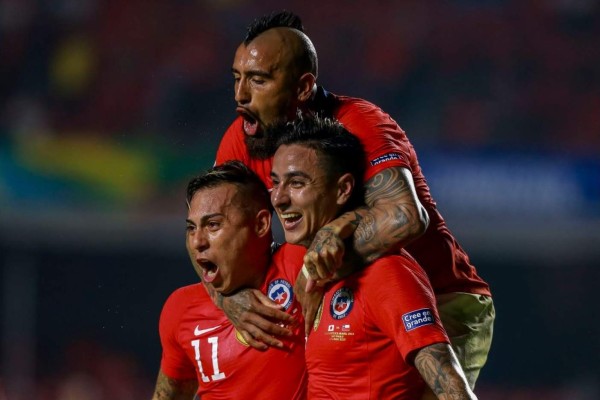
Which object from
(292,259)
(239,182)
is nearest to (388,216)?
(292,259)

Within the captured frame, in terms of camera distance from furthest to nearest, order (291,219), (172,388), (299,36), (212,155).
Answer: (212,155)
(172,388)
(299,36)
(291,219)

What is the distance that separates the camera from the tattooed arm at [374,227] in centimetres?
378

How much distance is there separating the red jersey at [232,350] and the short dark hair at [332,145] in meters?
0.42

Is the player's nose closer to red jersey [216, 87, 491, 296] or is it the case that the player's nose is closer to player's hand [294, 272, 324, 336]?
red jersey [216, 87, 491, 296]

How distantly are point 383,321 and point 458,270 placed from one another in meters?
1.01

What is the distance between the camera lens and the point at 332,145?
3990 mm

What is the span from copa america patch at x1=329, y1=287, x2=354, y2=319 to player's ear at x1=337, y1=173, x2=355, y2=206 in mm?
322

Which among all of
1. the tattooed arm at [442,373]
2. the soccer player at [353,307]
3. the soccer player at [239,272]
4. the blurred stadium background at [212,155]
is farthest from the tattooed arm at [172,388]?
the blurred stadium background at [212,155]

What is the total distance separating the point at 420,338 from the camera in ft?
11.7

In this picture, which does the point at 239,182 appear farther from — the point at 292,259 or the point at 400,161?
the point at 400,161

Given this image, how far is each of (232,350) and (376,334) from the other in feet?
2.66

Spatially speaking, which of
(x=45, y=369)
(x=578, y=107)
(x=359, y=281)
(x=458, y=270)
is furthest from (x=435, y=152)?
(x=359, y=281)

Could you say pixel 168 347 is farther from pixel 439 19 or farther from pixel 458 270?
pixel 439 19

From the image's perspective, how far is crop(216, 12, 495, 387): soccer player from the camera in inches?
156
